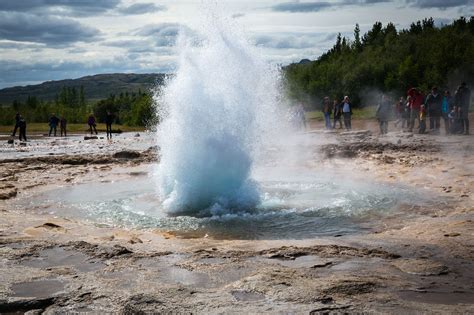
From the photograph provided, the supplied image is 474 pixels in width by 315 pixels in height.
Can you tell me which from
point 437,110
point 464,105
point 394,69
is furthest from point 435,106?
point 394,69

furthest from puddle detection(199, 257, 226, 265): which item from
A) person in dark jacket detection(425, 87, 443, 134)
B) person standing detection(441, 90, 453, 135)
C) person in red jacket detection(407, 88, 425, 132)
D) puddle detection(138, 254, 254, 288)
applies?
person in red jacket detection(407, 88, 425, 132)

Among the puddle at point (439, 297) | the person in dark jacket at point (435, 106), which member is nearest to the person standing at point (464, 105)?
the person in dark jacket at point (435, 106)

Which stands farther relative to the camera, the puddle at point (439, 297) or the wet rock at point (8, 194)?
the wet rock at point (8, 194)

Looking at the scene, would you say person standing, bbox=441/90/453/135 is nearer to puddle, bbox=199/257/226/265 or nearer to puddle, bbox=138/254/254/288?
puddle, bbox=199/257/226/265

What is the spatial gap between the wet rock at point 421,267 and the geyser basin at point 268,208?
6.09 ft

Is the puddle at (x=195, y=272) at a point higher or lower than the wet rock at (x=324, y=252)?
higher

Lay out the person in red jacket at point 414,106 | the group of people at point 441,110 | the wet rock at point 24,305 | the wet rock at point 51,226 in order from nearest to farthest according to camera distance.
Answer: the wet rock at point 24,305 < the wet rock at point 51,226 < the group of people at point 441,110 < the person in red jacket at point 414,106

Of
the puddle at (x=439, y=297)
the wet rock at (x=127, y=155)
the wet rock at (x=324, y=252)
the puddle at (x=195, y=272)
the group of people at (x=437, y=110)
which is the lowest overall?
the puddle at (x=439, y=297)

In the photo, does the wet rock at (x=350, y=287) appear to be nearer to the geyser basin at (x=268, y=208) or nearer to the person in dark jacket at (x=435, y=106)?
the geyser basin at (x=268, y=208)

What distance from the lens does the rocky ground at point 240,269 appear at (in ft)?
12.1

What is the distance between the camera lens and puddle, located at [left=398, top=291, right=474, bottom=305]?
3.66 metres

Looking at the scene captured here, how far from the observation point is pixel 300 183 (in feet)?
34.4

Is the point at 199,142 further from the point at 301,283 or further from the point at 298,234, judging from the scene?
the point at 301,283

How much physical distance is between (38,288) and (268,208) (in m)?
4.51
